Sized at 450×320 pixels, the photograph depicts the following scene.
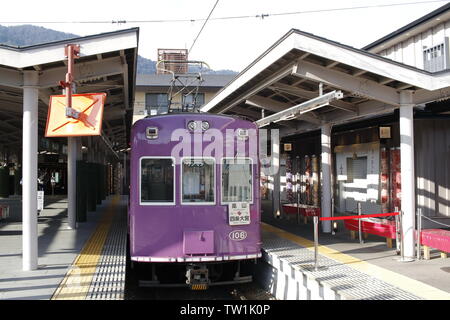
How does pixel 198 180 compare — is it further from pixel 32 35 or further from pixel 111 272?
pixel 32 35

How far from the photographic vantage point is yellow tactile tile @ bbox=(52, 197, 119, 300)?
6.03 metres

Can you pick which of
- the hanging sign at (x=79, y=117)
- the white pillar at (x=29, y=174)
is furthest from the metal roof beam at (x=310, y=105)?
the white pillar at (x=29, y=174)

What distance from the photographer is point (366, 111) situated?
1054 centimetres

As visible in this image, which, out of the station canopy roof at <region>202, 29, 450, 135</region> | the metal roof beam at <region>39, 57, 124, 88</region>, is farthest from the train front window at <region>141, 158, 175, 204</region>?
the station canopy roof at <region>202, 29, 450, 135</region>

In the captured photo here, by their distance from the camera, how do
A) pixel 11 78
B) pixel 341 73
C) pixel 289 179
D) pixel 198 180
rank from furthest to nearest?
pixel 289 179, pixel 341 73, pixel 198 180, pixel 11 78

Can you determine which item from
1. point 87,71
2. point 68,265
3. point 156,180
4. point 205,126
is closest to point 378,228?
point 205,126

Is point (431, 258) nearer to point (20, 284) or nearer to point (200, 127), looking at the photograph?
point (200, 127)

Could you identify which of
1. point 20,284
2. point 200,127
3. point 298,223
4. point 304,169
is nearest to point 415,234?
point 200,127

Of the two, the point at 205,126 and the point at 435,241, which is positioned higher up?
the point at 205,126

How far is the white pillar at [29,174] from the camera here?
24.4 ft

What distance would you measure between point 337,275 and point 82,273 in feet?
12.6

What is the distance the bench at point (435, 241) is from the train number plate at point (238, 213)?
3.23 metres

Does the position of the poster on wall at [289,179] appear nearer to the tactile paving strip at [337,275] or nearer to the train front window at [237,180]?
the tactile paving strip at [337,275]

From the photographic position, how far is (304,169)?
1973cm
